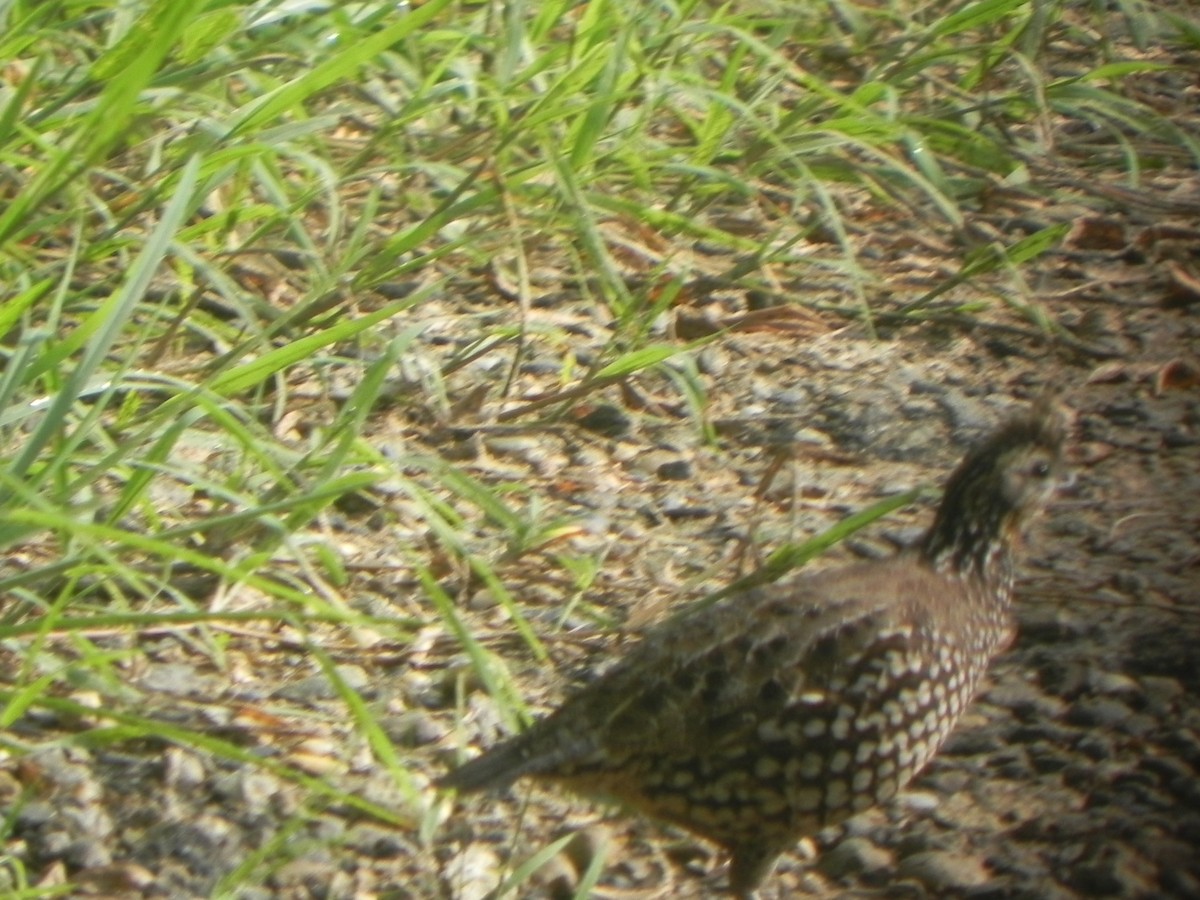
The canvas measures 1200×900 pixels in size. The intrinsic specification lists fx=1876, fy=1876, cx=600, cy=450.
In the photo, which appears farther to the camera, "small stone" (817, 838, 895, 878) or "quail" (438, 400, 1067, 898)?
"small stone" (817, 838, 895, 878)

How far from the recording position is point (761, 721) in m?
3.21

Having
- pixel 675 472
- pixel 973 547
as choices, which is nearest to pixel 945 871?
pixel 973 547

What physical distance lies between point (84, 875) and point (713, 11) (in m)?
3.42

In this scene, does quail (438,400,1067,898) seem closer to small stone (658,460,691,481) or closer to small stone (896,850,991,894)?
small stone (896,850,991,894)

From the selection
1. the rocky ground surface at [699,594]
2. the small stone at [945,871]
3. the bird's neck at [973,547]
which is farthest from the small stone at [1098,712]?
the small stone at [945,871]

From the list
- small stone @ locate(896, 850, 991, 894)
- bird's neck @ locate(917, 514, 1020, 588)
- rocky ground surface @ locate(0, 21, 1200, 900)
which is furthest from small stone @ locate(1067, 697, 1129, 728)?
small stone @ locate(896, 850, 991, 894)

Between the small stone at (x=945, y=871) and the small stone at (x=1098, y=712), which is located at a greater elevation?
the small stone at (x=945, y=871)

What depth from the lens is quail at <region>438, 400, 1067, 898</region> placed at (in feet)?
10.5

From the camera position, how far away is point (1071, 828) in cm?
334

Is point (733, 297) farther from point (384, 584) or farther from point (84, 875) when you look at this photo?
point (84, 875)

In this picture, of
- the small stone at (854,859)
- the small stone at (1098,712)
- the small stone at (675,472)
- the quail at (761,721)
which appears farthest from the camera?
the small stone at (675,472)

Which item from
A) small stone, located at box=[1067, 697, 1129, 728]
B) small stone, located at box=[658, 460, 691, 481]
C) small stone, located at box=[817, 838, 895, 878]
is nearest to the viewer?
small stone, located at box=[817, 838, 895, 878]

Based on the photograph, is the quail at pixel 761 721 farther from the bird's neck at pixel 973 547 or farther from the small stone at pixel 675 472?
the small stone at pixel 675 472

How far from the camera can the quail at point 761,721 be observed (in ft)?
10.5
